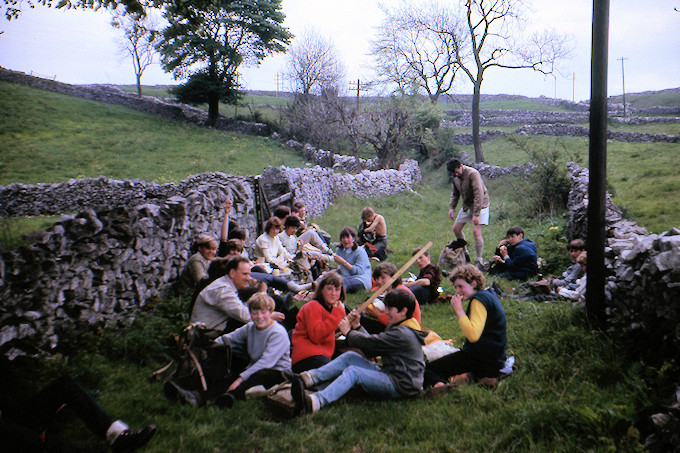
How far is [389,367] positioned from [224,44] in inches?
1195

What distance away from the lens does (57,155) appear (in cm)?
1900

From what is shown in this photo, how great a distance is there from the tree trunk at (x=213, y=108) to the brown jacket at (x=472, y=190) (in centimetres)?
2488

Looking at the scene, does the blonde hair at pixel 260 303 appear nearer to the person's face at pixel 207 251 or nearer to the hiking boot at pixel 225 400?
the hiking boot at pixel 225 400

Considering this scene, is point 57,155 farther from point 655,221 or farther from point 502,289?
point 655,221

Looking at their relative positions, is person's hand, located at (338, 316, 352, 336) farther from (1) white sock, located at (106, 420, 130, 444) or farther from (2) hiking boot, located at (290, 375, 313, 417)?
(1) white sock, located at (106, 420, 130, 444)

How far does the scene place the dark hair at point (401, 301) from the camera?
427 cm

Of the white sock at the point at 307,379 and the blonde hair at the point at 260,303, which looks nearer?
the white sock at the point at 307,379

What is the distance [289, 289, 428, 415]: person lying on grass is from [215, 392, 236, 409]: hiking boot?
55cm

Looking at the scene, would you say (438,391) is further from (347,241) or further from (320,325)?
(347,241)

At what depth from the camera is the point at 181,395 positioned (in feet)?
13.5

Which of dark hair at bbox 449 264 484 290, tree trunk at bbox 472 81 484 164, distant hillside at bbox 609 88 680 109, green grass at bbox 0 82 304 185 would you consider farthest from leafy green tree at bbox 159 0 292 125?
Result: distant hillside at bbox 609 88 680 109

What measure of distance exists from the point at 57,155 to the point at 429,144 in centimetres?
1828

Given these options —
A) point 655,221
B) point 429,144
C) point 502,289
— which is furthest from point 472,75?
point 502,289

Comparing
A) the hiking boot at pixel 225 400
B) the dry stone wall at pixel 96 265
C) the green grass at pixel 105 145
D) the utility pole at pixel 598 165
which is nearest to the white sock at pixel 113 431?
the hiking boot at pixel 225 400
